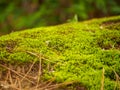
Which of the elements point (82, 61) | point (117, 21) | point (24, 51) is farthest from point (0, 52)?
point (117, 21)

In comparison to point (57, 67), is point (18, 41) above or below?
above

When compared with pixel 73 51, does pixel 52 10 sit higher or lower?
higher

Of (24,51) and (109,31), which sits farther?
(109,31)

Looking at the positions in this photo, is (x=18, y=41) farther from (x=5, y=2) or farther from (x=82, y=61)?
(x=5, y=2)

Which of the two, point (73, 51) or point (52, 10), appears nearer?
point (73, 51)
